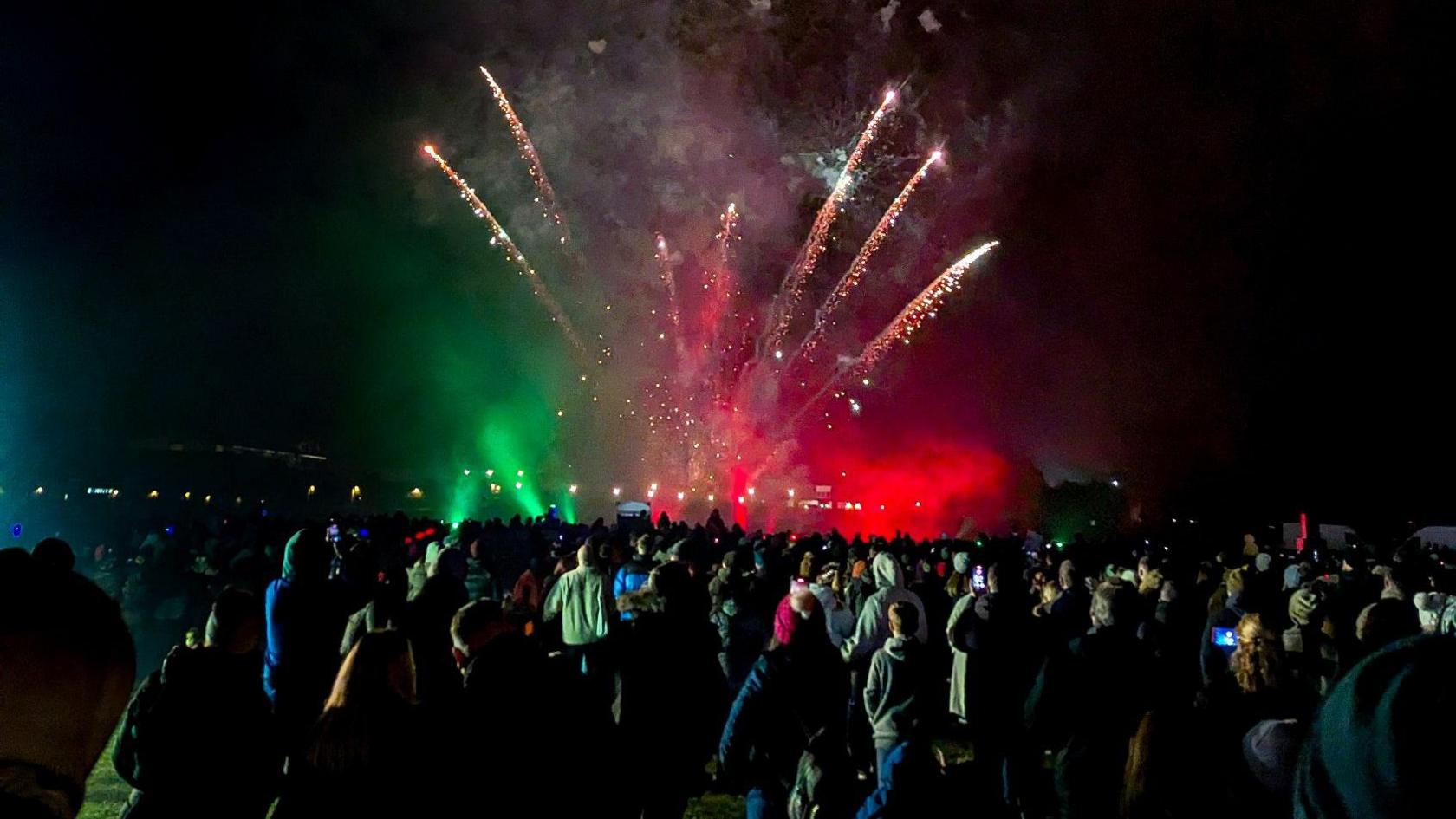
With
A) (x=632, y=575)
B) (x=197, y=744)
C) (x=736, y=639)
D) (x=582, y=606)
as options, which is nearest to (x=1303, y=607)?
(x=736, y=639)

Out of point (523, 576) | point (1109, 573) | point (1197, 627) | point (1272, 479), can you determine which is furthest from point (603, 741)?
point (1272, 479)

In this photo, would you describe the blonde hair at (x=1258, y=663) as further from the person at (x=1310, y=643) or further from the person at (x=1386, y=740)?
the person at (x=1386, y=740)

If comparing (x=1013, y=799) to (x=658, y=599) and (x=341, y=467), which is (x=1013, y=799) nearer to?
(x=658, y=599)

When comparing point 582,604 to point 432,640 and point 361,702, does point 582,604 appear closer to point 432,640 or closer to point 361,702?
point 432,640

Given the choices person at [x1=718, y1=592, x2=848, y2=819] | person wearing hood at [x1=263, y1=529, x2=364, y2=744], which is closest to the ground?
person wearing hood at [x1=263, y1=529, x2=364, y2=744]

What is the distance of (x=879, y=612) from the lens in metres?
7.31

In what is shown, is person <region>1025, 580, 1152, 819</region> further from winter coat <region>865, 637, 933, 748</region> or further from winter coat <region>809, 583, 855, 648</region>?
winter coat <region>809, 583, 855, 648</region>

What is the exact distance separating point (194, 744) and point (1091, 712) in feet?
14.7

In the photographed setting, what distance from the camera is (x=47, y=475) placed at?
33.4m

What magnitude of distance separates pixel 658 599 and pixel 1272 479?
48088 millimetres

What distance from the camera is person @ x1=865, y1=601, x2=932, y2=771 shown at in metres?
5.66

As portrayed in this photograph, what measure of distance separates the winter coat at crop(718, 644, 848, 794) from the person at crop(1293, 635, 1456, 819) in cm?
325

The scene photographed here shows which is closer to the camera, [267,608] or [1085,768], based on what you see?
[1085,768]

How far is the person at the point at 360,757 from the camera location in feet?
9.23
